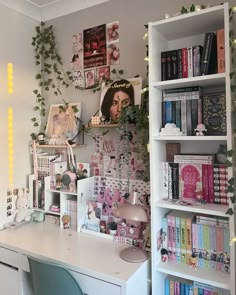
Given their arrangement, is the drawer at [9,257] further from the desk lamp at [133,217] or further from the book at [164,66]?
the book at [164,66]

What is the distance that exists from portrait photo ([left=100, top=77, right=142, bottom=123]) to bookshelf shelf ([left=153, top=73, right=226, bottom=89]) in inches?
12.4

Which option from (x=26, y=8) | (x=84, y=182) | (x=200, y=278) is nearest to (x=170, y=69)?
(x=84, y=182)

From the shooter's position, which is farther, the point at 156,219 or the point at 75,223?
the point at 75,223

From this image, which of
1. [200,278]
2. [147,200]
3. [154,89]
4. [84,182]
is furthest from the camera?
[84,182]

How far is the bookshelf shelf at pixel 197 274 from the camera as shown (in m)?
1.34

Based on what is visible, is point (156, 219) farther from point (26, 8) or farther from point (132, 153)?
point (26, 8)

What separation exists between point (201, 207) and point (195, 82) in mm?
686

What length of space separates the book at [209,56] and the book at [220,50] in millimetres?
33

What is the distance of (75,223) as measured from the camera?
1995 mm

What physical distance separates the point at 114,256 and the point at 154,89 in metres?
1.04

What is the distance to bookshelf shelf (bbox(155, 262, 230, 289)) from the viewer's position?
1338mm

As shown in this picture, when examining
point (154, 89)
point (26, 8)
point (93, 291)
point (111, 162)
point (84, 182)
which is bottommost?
point (93, 291)

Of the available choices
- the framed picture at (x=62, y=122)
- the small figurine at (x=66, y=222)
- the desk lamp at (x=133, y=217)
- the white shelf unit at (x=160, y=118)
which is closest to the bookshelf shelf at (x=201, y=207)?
the white shelf unit at (x=160, y=118)

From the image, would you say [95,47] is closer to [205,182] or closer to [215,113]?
[215,113]
